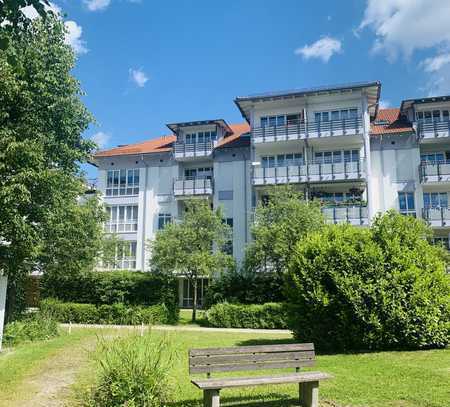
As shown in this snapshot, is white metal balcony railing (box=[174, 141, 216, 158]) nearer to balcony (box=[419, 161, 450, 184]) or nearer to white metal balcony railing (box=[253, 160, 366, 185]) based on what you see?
white metal balcony railing (box=[253, 160, 366, 185])

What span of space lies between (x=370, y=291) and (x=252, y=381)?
6.31 m

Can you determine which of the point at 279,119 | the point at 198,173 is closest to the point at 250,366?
the point at 279,119

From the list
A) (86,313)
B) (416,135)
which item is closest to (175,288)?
(86,313)

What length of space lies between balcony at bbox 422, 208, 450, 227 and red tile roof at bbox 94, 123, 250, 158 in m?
15.7

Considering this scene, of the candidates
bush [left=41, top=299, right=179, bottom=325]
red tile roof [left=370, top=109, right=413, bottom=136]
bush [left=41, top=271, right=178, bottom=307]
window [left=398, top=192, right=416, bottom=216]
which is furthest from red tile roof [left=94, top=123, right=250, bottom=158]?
bush [left=41, top=299, right=179, bottom=325]

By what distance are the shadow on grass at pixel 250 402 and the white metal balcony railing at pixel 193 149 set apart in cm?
3008

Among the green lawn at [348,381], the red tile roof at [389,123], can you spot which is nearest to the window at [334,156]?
the red tile roof at [389,123]

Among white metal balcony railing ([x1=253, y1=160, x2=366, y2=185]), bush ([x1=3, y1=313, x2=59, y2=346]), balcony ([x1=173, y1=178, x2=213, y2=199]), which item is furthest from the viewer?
balcony ([x1=173, y1=178, x2=213, y2=199])

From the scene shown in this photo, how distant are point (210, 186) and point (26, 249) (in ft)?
77.6

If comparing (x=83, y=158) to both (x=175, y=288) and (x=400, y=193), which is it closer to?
(x=175, y=288)

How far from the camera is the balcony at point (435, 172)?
32031 millimetres

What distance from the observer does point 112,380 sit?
6820 millimetres

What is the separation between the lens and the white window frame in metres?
39.3

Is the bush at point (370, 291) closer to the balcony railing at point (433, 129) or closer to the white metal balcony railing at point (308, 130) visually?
the white metal balcony railing at point (308, 130)
